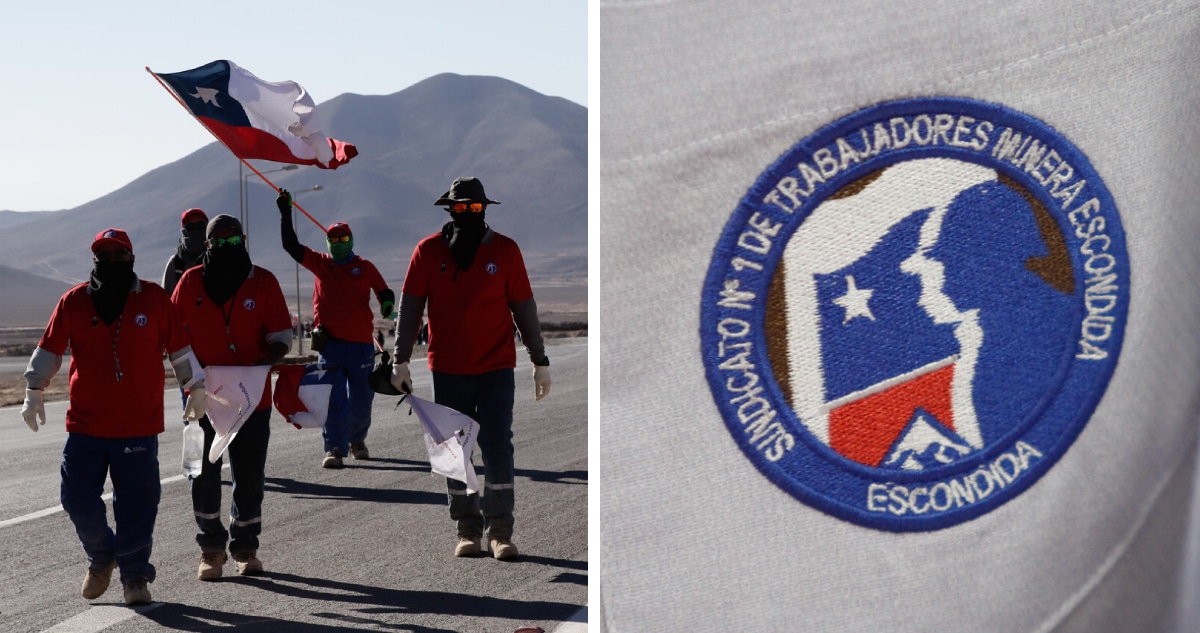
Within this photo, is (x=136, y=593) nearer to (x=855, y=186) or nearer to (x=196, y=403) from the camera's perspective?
(x=196, y=403)

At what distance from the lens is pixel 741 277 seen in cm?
184

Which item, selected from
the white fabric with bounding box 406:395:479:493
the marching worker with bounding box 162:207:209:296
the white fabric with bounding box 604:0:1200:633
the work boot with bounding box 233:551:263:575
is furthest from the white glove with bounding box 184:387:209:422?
the white fabric with bounding box 604:0:1200:633

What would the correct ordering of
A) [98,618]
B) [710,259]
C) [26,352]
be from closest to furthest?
[710,259]
[98,618]
[26,352]

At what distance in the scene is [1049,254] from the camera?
6.11ft

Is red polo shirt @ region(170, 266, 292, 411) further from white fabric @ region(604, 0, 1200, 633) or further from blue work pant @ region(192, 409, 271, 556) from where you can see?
white fabric @ region(604, 0, 1200, 633)

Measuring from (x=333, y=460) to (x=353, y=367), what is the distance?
90cm

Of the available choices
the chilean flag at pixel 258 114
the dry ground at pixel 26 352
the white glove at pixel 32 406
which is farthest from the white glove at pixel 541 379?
the dry ground at pixel 26 352

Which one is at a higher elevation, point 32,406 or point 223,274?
point 223,274

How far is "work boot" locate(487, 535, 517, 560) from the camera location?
6.39 metres

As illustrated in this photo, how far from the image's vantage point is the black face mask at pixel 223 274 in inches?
245

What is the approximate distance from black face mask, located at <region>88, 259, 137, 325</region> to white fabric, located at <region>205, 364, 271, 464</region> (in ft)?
2.25

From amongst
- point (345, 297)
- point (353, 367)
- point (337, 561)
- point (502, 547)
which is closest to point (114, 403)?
point (337, 561)

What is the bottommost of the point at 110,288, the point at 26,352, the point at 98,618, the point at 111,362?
the point at 26,352

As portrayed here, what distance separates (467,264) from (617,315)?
14.5 feet
